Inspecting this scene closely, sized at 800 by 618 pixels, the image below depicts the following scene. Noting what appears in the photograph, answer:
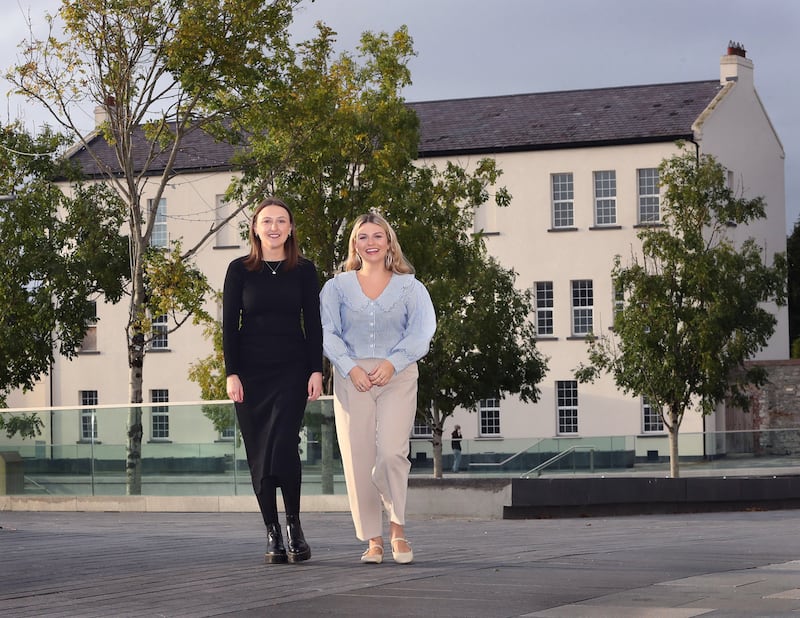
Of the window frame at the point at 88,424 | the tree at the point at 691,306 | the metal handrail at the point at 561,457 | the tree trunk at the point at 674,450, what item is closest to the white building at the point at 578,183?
the tree at the point at 691,306

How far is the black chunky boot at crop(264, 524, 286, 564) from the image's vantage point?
826 centimetres

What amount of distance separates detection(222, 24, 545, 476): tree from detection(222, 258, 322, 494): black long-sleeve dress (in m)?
19.3

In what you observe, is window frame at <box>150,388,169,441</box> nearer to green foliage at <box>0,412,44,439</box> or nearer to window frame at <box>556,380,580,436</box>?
green foliage at <box>0,412,44,439</box>

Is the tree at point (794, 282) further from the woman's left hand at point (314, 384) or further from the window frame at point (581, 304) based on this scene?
the woman's left hand at point (314, 384)

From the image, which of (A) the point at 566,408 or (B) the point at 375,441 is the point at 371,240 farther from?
(A) the point at 566,408

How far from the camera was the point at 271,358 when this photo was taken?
8.40 meters

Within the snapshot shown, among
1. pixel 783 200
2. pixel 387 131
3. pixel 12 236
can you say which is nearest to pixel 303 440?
pixel 387 131

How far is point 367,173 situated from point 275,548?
23794 mm

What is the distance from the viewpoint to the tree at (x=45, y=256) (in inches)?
1335

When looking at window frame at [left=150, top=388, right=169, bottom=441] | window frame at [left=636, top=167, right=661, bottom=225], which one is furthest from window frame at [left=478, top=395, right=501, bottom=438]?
window frame at [left=150, top=388, right=169, bottom=441]

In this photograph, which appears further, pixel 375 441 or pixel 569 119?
pixel 569 119

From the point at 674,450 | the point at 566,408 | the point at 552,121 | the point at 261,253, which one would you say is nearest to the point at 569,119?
the point at 552,121

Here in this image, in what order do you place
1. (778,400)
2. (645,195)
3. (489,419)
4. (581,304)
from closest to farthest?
(778,400) < (645,195) < (581,304) < (489,419)

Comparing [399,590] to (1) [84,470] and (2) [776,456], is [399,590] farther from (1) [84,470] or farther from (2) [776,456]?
(2) [776,456]
